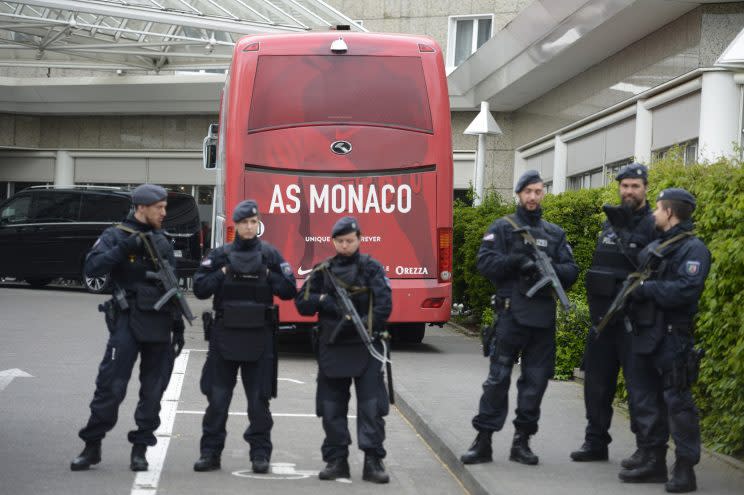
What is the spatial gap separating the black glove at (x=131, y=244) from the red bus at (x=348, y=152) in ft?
20.4

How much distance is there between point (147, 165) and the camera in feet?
112

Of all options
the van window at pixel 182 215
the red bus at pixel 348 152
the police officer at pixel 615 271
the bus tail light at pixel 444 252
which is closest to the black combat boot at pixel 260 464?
the police officer at pixel 615 271

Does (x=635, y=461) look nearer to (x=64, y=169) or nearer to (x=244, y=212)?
(x=244, y=212)

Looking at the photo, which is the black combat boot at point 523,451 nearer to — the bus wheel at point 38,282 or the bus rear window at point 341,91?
the bus rear window at point 341,91

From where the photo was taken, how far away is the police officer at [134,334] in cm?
789

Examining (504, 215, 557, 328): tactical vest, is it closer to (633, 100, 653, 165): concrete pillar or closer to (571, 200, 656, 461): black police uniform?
(571, 200, 656, 461): black police uniform

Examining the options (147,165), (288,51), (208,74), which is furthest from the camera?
(147,165)

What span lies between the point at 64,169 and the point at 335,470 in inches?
1087

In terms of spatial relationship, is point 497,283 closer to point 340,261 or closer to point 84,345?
point 340,261

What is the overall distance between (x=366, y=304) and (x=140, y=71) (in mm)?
25262

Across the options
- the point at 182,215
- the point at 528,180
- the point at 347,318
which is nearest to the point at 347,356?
the point at 347,318

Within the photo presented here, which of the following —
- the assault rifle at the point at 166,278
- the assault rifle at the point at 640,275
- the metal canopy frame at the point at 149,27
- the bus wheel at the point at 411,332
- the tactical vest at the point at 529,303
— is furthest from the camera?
the metal canopy frame at the point at 149,27

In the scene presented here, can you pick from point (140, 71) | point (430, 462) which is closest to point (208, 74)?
point (140, 71)

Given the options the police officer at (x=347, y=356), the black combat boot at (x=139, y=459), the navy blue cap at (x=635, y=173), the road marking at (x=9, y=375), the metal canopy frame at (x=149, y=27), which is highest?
the metal canopy frame at (x=149, y=27)
